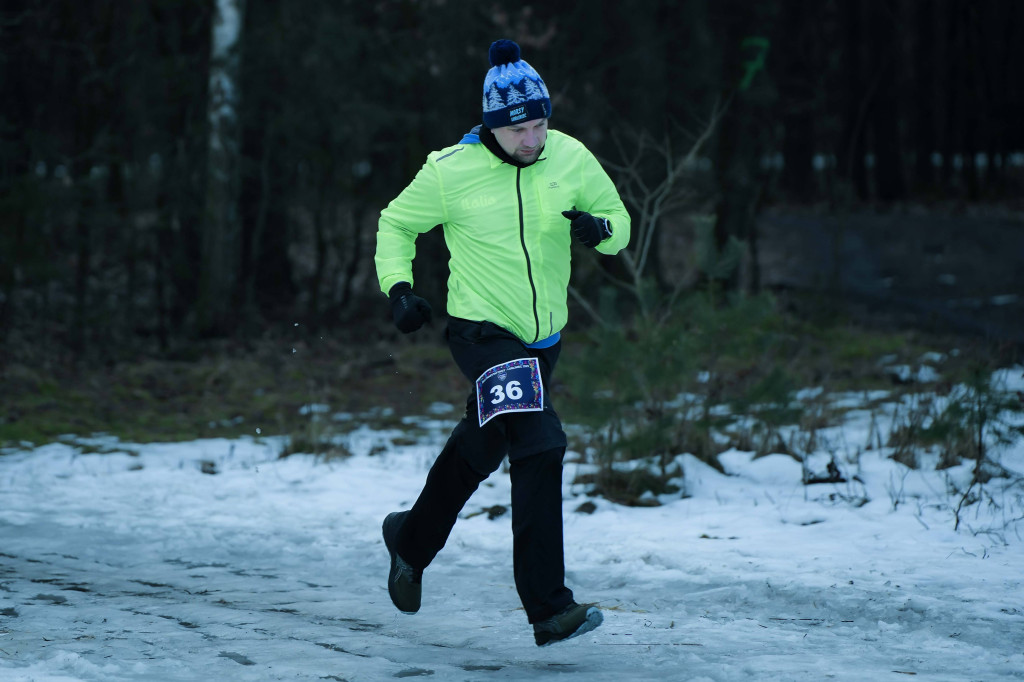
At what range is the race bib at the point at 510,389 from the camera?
462cm

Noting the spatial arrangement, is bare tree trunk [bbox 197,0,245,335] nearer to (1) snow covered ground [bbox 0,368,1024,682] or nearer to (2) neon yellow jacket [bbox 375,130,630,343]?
(1) snow covered ground [bbox 0,368,1024,682]

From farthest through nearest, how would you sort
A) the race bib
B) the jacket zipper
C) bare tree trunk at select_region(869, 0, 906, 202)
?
bare tree trunk at select_region(869, 0, 906, 202) → the jacket zipper → the race bib

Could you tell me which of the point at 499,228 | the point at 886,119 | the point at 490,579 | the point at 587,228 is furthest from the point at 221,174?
the point at 886,119

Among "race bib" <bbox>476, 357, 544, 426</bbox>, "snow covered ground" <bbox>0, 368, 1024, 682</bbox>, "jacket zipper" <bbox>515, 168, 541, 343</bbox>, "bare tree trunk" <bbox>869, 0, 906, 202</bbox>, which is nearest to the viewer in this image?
"snow covered ground" <bbox>0, 368, 1024, 682</bbox>

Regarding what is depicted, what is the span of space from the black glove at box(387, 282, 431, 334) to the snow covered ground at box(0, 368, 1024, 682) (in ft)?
3.88

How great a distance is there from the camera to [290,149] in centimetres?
1631

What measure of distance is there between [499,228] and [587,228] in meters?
0.33

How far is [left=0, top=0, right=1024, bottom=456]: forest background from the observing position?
41.4 feet

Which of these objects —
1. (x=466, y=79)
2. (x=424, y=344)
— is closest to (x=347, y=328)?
(x=424, y=344)

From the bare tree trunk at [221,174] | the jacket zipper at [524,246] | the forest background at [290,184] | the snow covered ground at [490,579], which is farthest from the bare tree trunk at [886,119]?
the jacket zipper at [524,246]

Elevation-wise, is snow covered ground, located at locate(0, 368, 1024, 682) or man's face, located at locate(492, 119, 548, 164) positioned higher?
man's face, located at locate(492, 119, 548, 164)

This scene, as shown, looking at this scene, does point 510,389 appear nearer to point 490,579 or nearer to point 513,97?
point 513,97

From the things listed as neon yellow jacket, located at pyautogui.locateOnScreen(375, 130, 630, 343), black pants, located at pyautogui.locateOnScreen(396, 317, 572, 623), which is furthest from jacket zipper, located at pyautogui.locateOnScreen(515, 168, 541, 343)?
black pants, located at pyautogui.locateOnScreen(396, 317, 572, 623)

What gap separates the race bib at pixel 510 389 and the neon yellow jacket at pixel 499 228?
0.18 meters
